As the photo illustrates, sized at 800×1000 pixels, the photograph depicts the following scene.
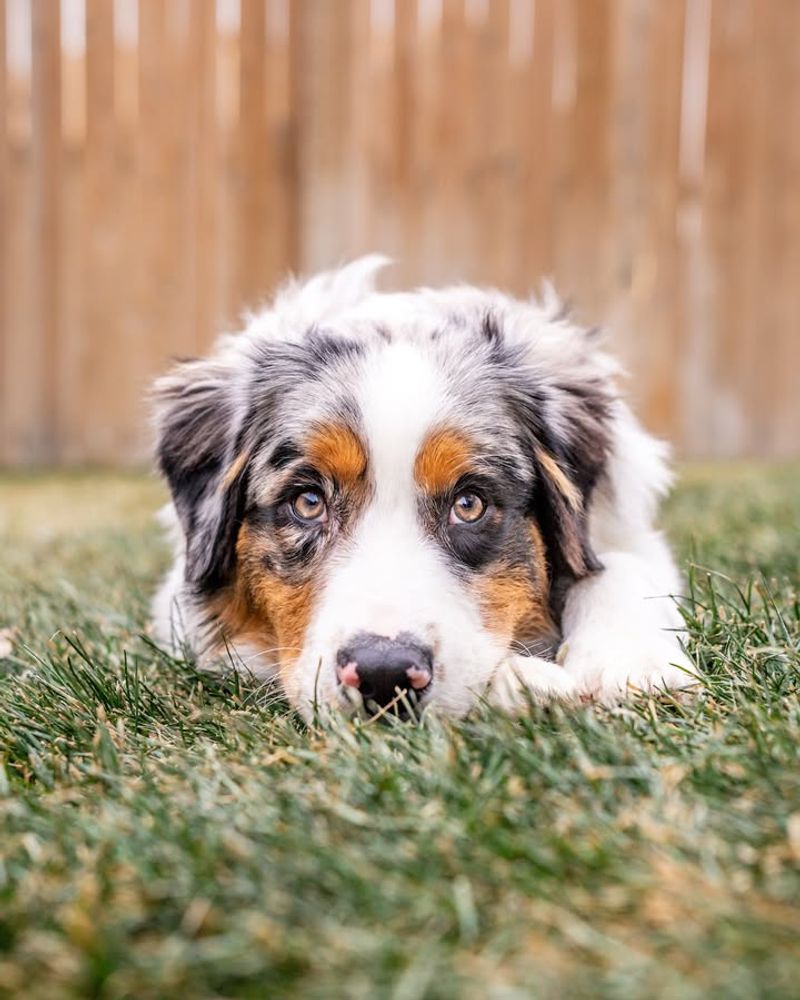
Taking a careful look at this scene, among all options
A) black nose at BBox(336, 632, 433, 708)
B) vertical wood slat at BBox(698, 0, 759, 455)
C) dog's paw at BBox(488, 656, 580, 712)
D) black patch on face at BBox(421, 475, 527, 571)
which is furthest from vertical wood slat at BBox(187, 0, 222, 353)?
black nose at BBox(336, 632, 433, 708)

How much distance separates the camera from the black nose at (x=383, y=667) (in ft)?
7.99

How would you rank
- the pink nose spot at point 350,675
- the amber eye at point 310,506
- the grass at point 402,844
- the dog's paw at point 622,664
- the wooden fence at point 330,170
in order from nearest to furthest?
the grass at point 402,844, the pink nose spot at point 350,675, the dog's paw at point 622,664, the amber eye at point 310,506, the wooden fence at point 330,170

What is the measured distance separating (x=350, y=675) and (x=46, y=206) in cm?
712

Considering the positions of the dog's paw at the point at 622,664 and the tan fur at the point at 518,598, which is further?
the tan fur at the point at 518,598

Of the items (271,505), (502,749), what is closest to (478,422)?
(271,505)

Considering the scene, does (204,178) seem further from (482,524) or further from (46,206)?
(482,524)

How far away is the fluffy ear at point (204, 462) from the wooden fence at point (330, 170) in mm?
4828

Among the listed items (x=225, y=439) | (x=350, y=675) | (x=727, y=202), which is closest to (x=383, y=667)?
(x=350, y=675)

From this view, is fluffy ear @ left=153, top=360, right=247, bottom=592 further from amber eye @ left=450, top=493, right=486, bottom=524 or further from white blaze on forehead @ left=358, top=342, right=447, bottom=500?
amber eye @ left=450, top=493, right=486, bottom=524

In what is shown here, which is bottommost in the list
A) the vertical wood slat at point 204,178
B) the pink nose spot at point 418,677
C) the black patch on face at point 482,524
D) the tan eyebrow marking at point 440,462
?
the pink nose spot at point 418,677

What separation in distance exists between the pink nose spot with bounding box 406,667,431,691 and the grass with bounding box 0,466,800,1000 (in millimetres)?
152

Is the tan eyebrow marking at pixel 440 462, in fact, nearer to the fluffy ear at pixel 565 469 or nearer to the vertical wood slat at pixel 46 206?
the fluffy ear at pixel 565 469

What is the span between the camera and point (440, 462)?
9.71 feet

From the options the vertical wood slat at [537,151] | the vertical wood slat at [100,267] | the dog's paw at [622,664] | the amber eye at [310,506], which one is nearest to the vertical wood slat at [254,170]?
the vertical wood slat at [100,267]
